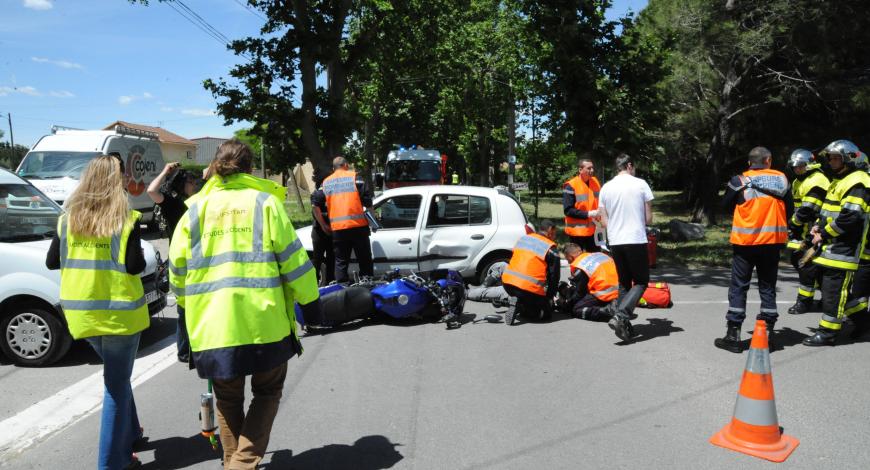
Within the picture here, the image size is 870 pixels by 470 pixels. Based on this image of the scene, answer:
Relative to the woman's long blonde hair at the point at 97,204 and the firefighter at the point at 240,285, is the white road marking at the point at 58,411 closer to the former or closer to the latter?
the woman's long blonde hair at the point at 97,204

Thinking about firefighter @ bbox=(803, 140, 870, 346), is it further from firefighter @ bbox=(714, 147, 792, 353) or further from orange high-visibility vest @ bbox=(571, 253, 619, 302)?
orange high-visibility vest @ bbox=(571, 253, 619, 302)

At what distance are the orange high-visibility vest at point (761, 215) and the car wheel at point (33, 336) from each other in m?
6.40

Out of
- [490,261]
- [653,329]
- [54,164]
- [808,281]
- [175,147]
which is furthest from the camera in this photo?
[175,147]

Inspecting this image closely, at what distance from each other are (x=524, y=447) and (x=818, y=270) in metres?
5.17

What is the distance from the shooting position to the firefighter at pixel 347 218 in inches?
315

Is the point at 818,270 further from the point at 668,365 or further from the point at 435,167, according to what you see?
the point at 435,167

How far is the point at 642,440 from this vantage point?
4.15 m

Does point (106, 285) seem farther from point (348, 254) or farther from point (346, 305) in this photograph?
point (348, 254)

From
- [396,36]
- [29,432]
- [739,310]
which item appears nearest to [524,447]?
[739,310]

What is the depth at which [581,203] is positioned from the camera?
335 inches

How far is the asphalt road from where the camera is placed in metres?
4.01

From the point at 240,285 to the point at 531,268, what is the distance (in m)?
4.63

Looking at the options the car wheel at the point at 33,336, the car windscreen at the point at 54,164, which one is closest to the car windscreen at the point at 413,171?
the car windscreen at the point at 54,164

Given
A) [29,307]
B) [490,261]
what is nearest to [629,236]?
[490,261]
